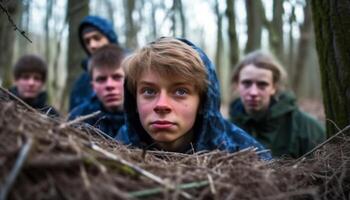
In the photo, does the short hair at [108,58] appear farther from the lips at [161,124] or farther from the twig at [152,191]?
the twig at [152,191]

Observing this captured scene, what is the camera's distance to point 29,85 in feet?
20.7

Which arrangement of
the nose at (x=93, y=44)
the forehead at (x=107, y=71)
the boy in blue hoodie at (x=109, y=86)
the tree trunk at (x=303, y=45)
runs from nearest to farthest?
the boy in blue hoodie at (x=109, y=86) < the forehead at (x=107, y=71) < the nose at (x=93, y=44) < the tree trunk at (x=303, y=45)

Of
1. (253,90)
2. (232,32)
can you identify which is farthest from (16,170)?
(232,32)

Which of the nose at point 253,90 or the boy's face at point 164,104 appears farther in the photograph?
the nose at point 253,90

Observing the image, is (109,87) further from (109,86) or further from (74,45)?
(74,45)

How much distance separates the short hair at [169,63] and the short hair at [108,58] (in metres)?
1.86

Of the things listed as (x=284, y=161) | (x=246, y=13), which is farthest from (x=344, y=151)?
(x=246, y=13)

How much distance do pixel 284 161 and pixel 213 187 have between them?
78cm

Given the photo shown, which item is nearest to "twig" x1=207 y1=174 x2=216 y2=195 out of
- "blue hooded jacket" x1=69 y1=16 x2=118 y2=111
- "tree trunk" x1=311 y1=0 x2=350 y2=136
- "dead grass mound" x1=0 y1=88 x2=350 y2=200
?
"dead grass mound" x1=0 y1=88 x2=350 y2=200

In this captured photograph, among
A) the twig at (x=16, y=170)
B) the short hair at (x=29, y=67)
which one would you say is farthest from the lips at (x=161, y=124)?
the short hair at (x=29, y=67)

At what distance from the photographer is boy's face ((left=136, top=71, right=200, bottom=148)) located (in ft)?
8.86

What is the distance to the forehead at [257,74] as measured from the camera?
543cm

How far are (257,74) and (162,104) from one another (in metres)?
3.04

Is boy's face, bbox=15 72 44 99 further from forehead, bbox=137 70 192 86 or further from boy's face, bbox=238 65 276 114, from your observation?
forehead, bbox=137 70 192 86
